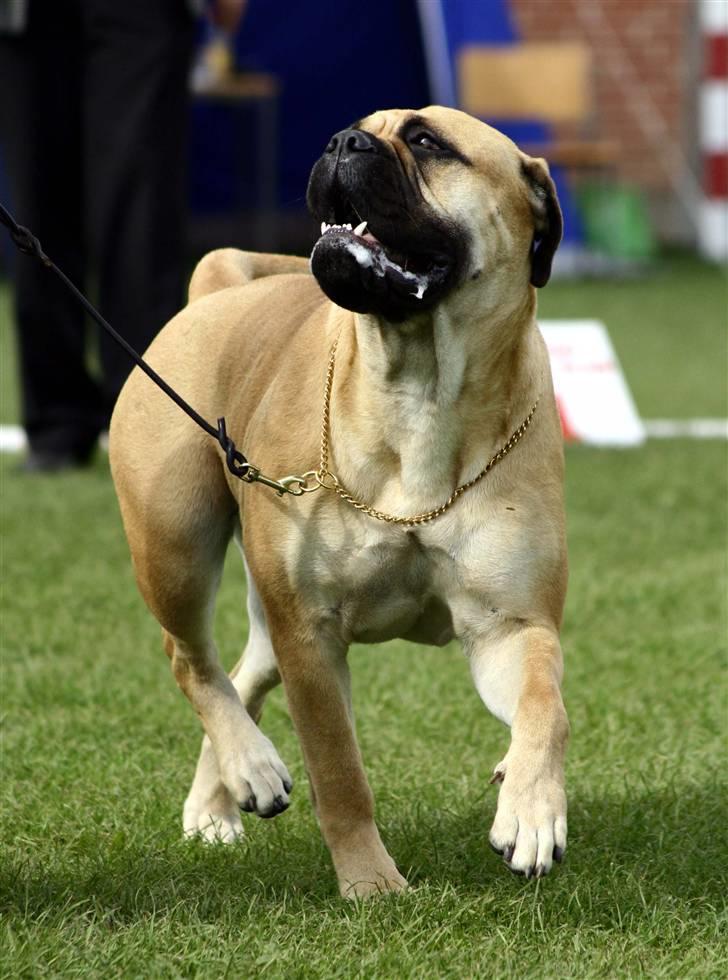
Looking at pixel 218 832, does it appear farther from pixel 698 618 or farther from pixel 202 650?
pixel 698 618

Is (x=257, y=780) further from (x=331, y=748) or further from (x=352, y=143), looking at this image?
(x=352, y=143)

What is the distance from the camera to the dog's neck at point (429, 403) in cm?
309

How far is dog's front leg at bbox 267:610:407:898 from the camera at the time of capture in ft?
9.97

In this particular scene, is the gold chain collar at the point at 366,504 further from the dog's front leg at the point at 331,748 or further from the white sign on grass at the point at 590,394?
the white sign on grass at the point at 590,394

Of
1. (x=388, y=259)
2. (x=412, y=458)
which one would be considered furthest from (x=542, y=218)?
(x=412, y=458)

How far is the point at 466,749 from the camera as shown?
3891mm

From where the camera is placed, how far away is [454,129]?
307 centimetres

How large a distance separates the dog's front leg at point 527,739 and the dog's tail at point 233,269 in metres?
1.21

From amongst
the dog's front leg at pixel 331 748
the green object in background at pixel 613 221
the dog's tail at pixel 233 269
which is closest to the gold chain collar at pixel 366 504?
the dog's front leg at pixel 331 748

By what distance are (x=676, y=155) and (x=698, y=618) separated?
1258cm

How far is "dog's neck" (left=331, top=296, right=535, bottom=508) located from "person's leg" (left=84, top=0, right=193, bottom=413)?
11.3 feet

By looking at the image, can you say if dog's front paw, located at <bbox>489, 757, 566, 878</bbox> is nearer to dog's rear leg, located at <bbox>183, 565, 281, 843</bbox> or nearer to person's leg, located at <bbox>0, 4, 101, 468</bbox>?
dog's rear leg, located at <bbox>183, 565, 281, 843</bbox>

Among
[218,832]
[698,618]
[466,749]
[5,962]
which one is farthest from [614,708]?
[5,962]

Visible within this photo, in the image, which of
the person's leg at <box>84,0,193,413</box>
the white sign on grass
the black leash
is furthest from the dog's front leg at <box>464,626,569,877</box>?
the white sign on grass
